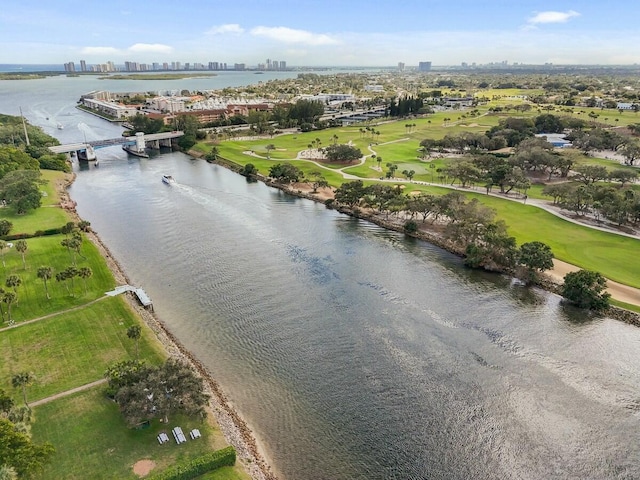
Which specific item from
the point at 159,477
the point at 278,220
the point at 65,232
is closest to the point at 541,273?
the point at 278,220

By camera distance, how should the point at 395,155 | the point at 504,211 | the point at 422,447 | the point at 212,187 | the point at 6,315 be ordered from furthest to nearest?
the point at 395,155, the point at 212,187, the point at 504,211, the point at 6,315, the point at 422,447

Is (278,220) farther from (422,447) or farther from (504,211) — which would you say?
(422,447)

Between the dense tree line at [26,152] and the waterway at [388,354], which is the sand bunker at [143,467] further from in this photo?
the dense tree line at [26,152]

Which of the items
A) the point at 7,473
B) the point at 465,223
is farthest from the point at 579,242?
the point at 7,473

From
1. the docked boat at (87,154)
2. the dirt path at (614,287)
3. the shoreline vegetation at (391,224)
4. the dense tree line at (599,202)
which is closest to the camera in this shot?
the shoreline vegetation at (391,224)

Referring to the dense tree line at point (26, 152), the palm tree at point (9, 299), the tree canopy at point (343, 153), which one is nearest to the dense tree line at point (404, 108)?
the tree canopy at point (343, 153)
